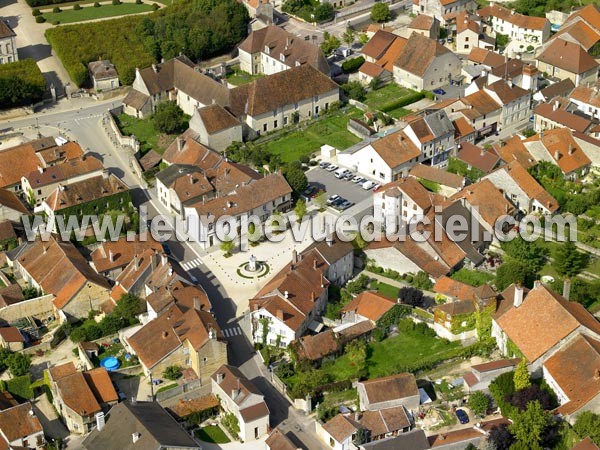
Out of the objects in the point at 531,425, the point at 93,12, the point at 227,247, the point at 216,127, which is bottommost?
the point at 93,12

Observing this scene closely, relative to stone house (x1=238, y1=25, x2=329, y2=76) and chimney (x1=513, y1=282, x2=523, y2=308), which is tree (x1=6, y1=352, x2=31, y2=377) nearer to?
chimney (x1=513, y1=282, x2=523, y2=308)

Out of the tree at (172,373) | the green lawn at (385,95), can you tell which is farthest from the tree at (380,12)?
the tree at (172,373)

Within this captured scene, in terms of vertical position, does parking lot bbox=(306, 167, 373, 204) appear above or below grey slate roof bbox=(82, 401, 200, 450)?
below

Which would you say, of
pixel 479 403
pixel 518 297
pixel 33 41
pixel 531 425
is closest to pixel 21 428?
pixel 479 403

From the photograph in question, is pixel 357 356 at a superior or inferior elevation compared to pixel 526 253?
inferior

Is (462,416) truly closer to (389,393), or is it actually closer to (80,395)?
(389,393)

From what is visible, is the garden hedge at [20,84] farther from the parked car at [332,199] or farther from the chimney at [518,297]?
the chimney at [518,297]

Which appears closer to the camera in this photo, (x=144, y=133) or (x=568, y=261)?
(x=568, y=261)

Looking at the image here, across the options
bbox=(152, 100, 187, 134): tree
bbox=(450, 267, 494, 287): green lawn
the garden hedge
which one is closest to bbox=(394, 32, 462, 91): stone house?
bbox=(152, 100, 187, 134): tree
